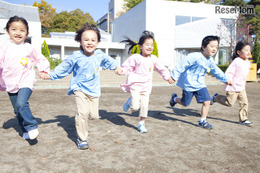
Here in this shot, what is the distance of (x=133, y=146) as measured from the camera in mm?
3539

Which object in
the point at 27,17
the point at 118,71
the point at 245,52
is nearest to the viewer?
the point at 118,71

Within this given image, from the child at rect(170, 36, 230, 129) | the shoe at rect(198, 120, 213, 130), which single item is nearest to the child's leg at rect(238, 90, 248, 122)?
the child at rect(170, 36, 230, 129)

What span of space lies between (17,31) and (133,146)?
2.45 m

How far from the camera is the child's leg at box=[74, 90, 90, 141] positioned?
137 inches

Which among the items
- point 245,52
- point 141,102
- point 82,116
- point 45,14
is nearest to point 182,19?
point 245,52

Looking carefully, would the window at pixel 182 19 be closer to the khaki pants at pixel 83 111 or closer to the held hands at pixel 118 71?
the held hands at pixel 118 71

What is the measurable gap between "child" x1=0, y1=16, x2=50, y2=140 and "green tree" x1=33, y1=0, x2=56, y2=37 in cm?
4180

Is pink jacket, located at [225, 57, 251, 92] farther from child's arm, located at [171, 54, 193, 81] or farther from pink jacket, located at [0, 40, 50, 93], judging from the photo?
pink jacket, located at [0, 40, 50, 93]

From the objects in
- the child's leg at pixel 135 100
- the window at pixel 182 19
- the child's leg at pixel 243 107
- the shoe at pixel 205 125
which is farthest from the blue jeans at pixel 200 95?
the window at pixel 182 19

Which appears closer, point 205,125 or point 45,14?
point 205,125

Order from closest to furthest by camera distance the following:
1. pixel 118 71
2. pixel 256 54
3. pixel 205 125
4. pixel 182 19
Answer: pixel 118 71 → pixel 205 125 → pixel 256 54 → pixel 182 19

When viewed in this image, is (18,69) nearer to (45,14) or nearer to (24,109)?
(24,109)

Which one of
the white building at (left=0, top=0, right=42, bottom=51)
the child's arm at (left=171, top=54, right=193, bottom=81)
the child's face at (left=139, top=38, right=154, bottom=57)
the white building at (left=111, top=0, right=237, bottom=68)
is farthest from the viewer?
the white building at (left=111, top=0, right=237, bottom=68)

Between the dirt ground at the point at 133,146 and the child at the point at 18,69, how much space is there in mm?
461
